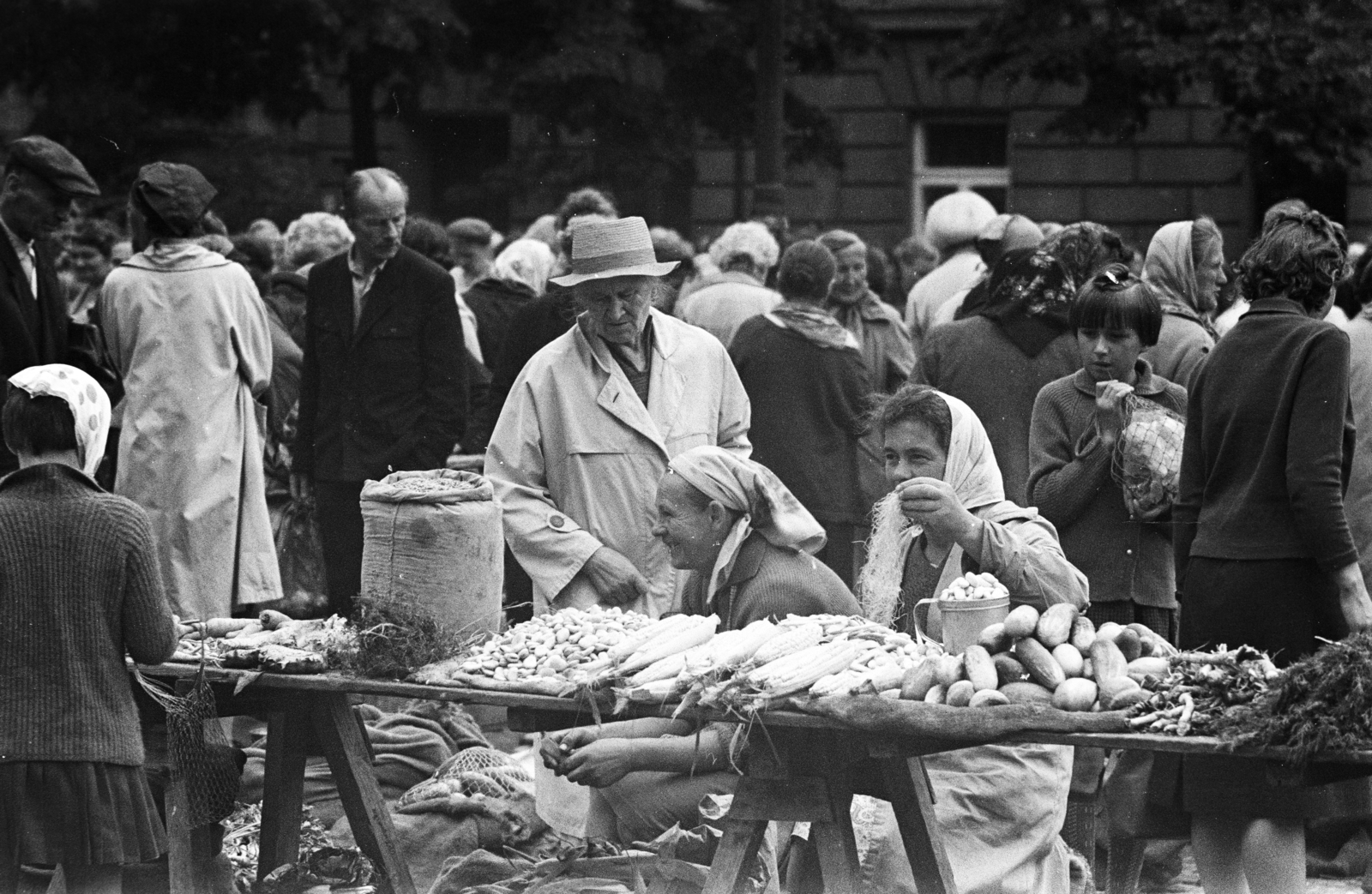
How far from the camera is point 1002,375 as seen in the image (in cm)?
697

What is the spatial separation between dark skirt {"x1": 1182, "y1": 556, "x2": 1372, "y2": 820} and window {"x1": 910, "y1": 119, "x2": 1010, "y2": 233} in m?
16.9

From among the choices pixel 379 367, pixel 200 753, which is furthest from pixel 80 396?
pixel 379 367

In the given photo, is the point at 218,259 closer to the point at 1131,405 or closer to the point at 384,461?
the point at 384,461

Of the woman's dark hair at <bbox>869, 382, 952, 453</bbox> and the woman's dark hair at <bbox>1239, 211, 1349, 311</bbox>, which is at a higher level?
the woman's dark hair at <bbox>1239, 211, 1349, 311</bbox>

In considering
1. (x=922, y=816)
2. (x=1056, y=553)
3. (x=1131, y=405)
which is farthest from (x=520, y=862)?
(x=1131, y=405)

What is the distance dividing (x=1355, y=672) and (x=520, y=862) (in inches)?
95.7

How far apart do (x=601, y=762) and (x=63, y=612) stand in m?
1.27

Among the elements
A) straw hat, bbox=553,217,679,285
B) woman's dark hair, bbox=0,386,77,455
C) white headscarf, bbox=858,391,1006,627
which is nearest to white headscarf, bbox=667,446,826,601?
white headscarf, bbox=858,391,1006,627

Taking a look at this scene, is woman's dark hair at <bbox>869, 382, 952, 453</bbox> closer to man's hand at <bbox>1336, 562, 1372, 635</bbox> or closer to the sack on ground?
man's hand at <bbox>1336, 562, 1372, 635</bbox>

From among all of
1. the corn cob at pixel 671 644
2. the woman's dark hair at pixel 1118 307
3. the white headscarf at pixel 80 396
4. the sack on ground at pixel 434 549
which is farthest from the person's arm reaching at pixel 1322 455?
the white headscarf at pixel 80 396

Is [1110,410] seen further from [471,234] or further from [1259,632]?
[471,234]

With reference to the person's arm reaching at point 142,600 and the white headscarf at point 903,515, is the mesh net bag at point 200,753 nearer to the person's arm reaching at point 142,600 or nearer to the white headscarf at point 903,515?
the person's arm reaching at point 142,600

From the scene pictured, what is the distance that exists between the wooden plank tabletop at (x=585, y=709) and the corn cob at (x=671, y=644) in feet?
0.34

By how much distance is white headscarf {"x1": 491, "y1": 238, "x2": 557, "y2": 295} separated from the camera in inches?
371
